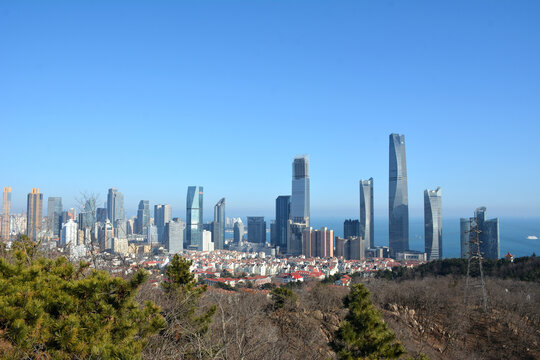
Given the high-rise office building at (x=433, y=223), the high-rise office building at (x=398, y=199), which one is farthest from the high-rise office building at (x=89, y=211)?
the high-rise office building at (x=398, y=199)

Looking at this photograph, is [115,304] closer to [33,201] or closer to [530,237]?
[33,201]

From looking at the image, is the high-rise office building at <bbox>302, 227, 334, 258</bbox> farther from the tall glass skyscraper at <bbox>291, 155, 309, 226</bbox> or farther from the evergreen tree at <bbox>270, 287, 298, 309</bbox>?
the evergreen tree at <bbox>270, 287, 298, 309</bbox>

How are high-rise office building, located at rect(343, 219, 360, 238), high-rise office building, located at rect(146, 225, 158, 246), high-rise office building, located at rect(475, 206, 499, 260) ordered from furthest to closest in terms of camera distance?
high-rise office building, located at rect(343, 219, 360, 238) → high-rise office building, located at rect(475, 206, 499, 260) → high-rise office building, located at rect(146, 225, 158, 246)

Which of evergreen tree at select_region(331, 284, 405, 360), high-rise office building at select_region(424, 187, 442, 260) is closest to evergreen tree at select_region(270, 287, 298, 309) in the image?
evergreen tree at select_region(331, 284, 405, 360)

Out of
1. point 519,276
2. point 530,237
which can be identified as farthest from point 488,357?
point 530,237

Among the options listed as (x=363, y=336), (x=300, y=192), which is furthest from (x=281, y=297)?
(x=300, y=192)

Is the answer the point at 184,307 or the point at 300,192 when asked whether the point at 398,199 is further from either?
the point at 184,307
